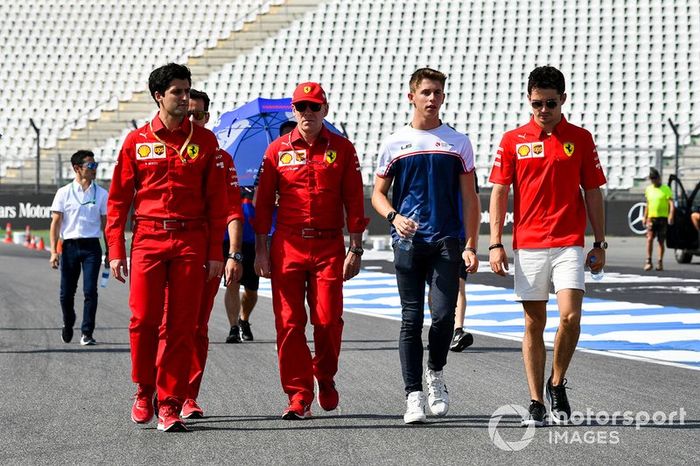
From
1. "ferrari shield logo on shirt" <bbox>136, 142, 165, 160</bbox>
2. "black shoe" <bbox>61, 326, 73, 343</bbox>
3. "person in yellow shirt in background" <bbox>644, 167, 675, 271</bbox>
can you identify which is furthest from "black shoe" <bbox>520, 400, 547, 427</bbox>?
"person in yellow shirt in background" <bbox>644, 167, 675, 271</bbox>

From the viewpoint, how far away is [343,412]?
7.83 m

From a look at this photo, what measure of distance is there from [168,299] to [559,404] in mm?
2258

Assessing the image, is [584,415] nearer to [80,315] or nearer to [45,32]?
[80,315]

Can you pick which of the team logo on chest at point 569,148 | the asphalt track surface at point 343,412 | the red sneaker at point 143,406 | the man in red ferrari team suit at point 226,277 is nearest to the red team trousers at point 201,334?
the man in red ferrari team suit at point 226,277

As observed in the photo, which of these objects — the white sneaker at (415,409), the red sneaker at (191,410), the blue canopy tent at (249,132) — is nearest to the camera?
the white sneaker at (415,409)

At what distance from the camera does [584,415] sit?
761 cm

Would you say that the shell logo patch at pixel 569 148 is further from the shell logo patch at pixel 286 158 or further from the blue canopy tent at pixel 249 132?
the blue canopy tent at pixel 249 132

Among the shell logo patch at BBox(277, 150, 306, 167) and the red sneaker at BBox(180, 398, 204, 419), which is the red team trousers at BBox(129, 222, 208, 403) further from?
the shell logo patch at BBox(277, 150, 306, 167)

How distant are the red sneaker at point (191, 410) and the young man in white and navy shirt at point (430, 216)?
4.00 ft

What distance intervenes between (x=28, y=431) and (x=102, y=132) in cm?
4024

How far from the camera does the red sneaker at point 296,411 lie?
7.52m

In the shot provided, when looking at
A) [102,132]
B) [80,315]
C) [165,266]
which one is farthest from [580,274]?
[102,132]

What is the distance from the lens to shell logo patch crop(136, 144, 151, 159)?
7273 millimetres

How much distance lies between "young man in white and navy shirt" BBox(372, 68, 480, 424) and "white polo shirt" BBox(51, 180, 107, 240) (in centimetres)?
522
